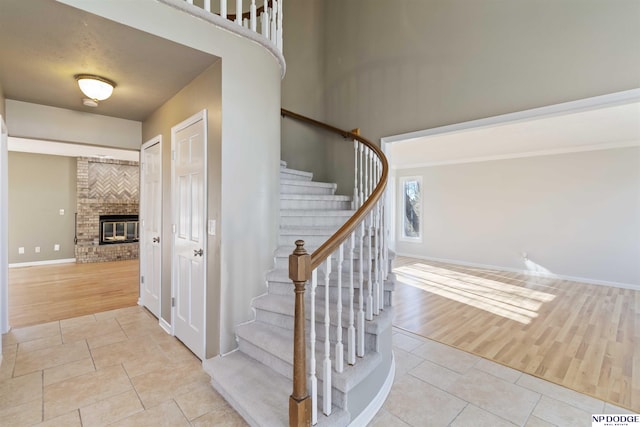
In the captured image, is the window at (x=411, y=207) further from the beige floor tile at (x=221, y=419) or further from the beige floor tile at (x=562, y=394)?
the beige floor tile at (x=221, y=419)

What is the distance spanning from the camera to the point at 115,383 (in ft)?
7.38

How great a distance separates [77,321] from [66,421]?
201 cm

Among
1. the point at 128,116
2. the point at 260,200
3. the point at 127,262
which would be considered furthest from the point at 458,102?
the point at 127,262

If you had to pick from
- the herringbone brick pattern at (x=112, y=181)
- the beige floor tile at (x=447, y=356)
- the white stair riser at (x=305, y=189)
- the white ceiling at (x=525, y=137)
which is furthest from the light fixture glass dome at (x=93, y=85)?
the herringbone brick pattern at (x=112, y=181)

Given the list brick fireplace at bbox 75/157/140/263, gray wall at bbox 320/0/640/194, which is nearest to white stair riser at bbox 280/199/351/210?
gray wall at bbox 320/0/640/194

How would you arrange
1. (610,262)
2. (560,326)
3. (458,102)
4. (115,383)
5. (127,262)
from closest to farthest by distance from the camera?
(115,383) → (458,102) → (560,326) → (610,262) → (127,262)

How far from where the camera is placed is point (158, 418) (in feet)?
6.17

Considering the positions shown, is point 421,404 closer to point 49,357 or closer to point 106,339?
point 106,339

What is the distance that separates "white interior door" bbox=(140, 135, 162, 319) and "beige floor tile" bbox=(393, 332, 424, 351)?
2743 millimetres

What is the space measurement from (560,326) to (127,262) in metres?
8.36

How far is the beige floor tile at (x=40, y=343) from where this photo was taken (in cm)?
279

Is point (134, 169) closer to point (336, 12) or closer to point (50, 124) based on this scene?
point (50, 124)

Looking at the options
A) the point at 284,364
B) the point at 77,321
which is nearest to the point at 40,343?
the point at 77,321

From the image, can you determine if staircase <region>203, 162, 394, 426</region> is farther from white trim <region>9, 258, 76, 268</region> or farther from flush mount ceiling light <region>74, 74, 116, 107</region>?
white trim <region>9, 258, 76, 268</region>
